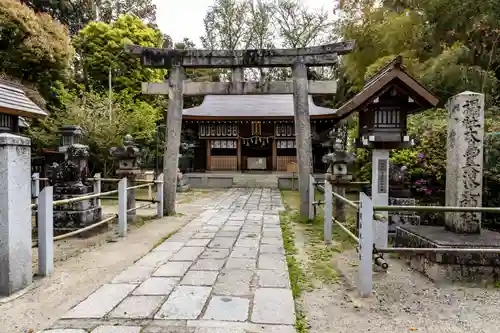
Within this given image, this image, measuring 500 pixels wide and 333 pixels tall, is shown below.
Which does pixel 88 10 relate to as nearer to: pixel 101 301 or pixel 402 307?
pixel 101 301

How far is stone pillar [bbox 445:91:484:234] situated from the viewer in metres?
4.34

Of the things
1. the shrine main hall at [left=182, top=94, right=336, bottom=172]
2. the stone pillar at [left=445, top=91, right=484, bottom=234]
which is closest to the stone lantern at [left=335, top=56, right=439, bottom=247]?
the stone pillar at [left=445, top=91, right=484, bottom=234]

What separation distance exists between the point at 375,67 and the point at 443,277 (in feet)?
34.6

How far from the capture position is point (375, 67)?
12.6 metres

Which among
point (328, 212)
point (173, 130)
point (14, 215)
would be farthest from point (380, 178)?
point (14, 215)

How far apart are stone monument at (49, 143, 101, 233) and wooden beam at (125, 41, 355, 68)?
261 centimetres

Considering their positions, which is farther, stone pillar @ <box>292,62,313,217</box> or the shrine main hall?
the shrine main hall

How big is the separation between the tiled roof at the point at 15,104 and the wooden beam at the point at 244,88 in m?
2.95

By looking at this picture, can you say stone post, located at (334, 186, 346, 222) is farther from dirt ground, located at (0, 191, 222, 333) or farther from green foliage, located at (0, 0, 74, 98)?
green foliage, located at (0, 0, 74, 98)

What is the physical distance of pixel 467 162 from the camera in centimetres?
441

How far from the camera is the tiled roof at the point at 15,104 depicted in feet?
24.4

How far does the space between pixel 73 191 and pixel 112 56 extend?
14.7 metres

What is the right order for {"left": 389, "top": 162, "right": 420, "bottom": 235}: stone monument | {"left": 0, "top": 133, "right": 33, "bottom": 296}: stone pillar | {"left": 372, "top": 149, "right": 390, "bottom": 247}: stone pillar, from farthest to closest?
{"left": 389, "top": 162, "right": 420, "bottom": 235}: stone monument, {"left": 372, "top": 149, "right": 390, "bottom": 247}: stone pillar, {"left": 0, "top": 133, "right": 33, "bottom": 296}: stone pillar

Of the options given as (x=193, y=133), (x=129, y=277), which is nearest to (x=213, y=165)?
(x=193, y=133)
